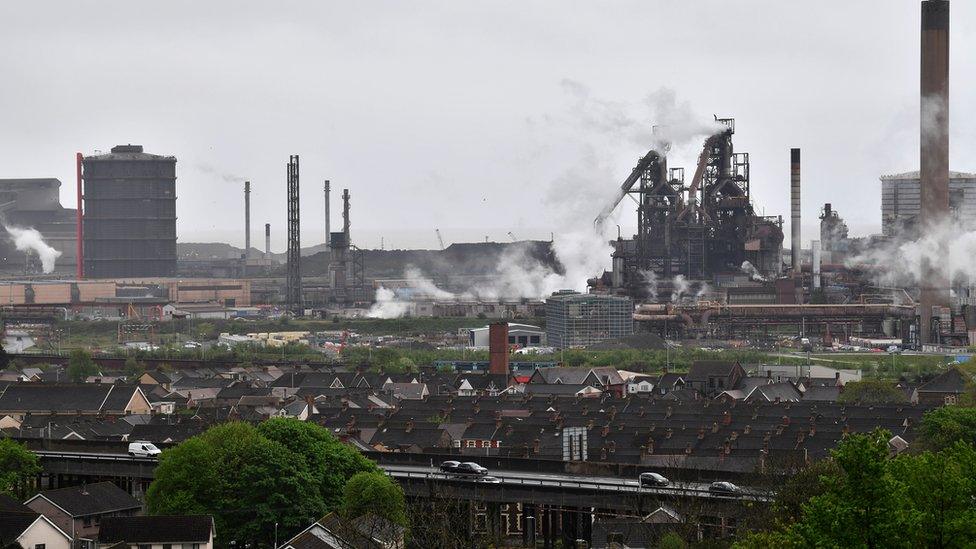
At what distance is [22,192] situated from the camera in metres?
197

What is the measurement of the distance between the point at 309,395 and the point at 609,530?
38502mm

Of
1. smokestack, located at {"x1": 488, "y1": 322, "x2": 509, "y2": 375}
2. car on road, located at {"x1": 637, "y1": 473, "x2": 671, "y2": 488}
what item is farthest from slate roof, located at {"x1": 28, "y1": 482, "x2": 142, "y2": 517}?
smokestack, located at {"x1": 488, "y1": 322, "x2": 509, "y2": 375}

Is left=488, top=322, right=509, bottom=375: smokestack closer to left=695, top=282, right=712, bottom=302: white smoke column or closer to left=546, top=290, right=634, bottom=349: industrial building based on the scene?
left=546, top=290, right=634, bottom=349: industrial building

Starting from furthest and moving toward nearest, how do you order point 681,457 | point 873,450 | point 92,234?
point 92,234, point 681,457, point 873,450

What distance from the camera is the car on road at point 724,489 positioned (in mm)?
39312

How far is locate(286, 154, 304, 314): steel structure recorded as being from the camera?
151625mm

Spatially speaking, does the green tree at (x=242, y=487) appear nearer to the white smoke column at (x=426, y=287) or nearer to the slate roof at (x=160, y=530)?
the slate roof at (x=160, y=530)

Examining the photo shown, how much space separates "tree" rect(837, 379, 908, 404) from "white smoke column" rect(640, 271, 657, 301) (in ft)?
199

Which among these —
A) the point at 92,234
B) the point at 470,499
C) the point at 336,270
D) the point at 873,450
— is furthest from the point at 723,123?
the point at 873,450

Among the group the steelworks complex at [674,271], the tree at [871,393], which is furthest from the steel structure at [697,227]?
the tree at [871,393]

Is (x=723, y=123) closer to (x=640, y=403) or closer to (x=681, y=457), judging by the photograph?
(x=640, y=403)

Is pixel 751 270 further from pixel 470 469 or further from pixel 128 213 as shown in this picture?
pixel 470 469

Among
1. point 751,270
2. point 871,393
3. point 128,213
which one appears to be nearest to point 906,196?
point 751,270

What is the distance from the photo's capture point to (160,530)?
3941cm
